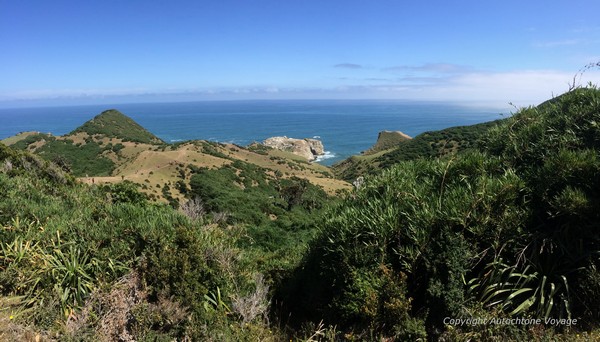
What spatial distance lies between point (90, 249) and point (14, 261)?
47.8 inches

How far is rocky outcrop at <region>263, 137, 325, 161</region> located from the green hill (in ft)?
147

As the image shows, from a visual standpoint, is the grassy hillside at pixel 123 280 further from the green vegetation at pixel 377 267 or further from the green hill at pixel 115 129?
the green hill at pixel 115 129

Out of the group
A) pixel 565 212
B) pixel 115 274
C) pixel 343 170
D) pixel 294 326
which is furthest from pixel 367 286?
pixel 343 170

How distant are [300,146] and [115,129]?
200 ft

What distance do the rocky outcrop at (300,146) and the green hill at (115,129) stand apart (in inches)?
1770

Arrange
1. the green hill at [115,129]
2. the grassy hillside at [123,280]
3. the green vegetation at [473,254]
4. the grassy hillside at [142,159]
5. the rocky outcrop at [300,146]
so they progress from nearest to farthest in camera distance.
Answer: the green vegetation at [473,254], the grassy hillside at [123,280], the grassy hillside at [142,159], the green hill at [115,129], the rocky outcrop at [300,146]

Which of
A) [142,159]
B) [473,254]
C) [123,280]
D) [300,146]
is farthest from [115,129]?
[473,254]

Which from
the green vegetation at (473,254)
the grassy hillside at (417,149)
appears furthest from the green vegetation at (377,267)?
the grassy hillside at (417,149)

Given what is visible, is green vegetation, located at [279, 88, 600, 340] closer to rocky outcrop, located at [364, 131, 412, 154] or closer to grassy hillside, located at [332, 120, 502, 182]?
grassy hillside, located at [332, 120, 502, 182]

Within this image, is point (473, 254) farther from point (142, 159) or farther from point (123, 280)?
point (142, 159)

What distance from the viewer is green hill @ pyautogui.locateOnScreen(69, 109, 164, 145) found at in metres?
77.6

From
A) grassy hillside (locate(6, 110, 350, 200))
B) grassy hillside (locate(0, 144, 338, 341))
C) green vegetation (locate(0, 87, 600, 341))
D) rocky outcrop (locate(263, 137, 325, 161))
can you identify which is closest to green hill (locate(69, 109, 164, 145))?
grassy hillside (locate(6, 110, 350, 200))

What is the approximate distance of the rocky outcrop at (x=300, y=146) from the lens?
123m

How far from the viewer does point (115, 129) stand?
3492 inches
